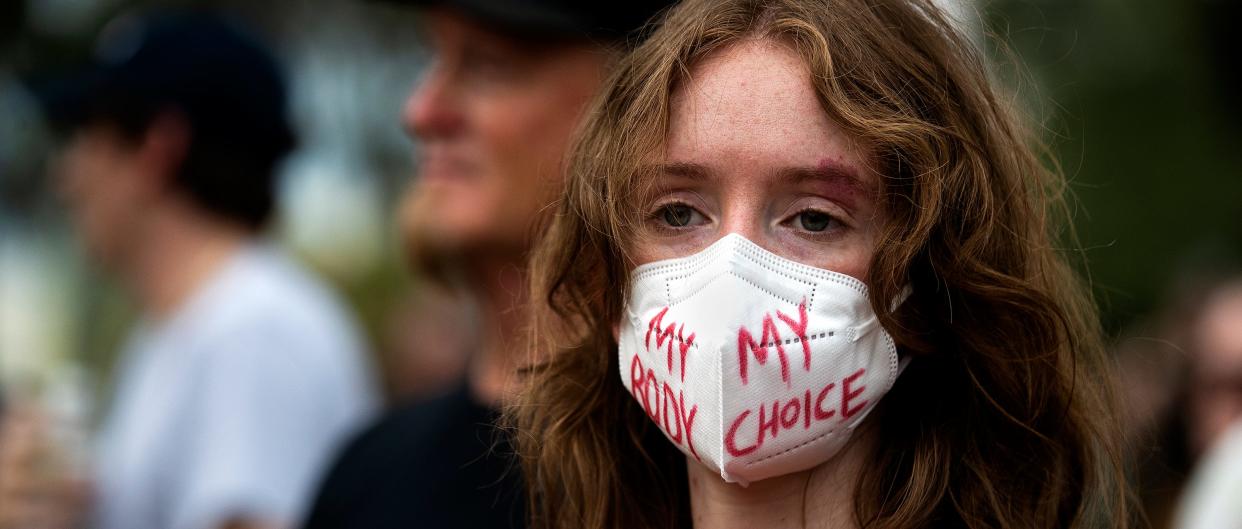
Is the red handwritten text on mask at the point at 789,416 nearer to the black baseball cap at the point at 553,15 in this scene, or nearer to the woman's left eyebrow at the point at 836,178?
the woman's left eyebrow at the point at 836,178

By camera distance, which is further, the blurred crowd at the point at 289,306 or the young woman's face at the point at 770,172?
the blurred crowd at the point at 289,306

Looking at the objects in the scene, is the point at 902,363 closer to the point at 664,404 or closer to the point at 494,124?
the point at 664,404

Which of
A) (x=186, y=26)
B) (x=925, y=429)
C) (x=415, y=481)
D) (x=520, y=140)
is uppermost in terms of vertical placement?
(x=186, y=26)

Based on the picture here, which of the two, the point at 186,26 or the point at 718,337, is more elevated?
the point at 186,26

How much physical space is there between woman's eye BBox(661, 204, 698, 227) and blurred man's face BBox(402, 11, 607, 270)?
1108mm

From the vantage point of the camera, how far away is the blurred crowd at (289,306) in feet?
10.3

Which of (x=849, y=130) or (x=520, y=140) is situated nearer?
(x=849, y=130)

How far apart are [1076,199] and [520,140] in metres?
1.37

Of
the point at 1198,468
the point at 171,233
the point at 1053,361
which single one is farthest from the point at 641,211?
the point at 1198,468

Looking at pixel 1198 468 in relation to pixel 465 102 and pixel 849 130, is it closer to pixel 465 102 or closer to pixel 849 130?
pixel 465 102

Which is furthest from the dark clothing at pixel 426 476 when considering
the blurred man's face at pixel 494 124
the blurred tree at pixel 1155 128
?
the blurred tree at pixel 1155 128

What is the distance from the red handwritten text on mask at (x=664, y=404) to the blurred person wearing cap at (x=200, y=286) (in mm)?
2152

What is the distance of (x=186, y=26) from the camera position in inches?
180

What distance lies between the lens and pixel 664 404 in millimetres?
2035
